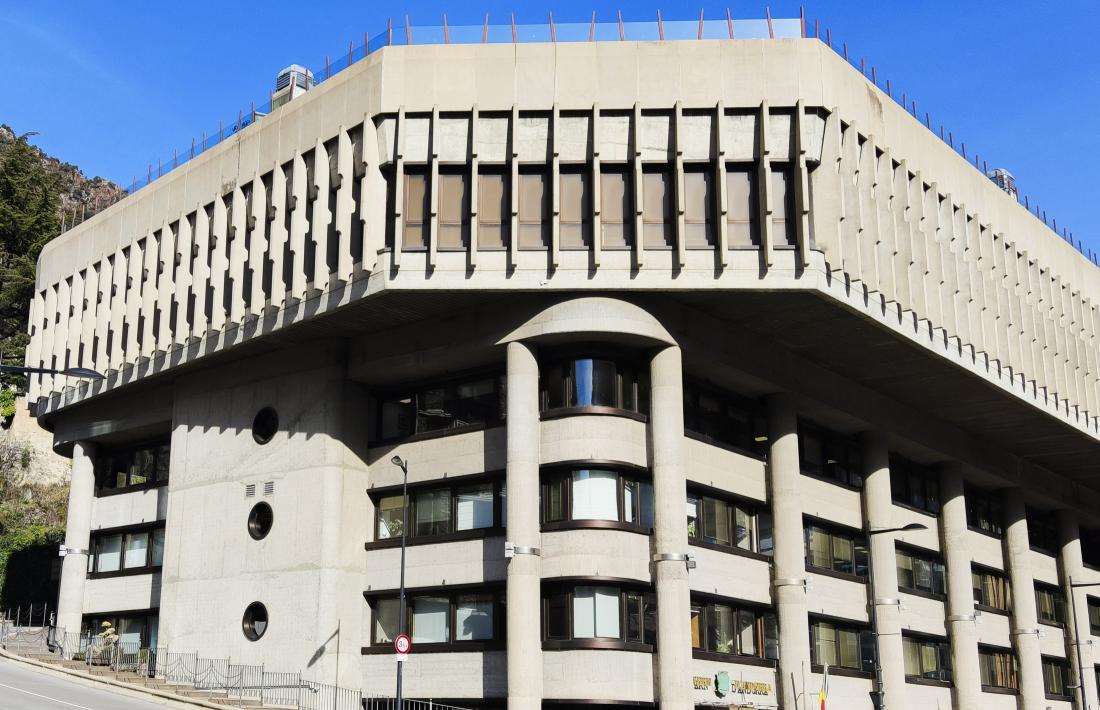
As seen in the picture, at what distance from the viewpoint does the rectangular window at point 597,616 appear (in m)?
39.3

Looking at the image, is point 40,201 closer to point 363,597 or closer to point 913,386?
point 363,597

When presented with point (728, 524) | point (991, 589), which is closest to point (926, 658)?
point (991, 589)

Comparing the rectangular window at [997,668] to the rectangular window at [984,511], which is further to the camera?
the rectangular window at [984,511]

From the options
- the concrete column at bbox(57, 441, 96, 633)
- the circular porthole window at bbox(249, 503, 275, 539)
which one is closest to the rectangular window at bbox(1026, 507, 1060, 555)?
the circular porthole window at bbox(249, 503, 275, 539)

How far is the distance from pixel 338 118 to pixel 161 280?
43.5ft

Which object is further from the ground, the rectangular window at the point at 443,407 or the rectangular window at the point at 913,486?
the rectangular window at the point at 443,407

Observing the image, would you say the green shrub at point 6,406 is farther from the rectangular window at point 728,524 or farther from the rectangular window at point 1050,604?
the rectangular window at point 1050,604

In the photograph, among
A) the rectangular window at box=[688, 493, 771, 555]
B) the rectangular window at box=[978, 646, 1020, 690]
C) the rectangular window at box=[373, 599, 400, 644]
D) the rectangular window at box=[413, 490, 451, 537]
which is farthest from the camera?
the rectangular window at box=[978, 646, 1020, 690]

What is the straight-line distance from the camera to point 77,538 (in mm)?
57625

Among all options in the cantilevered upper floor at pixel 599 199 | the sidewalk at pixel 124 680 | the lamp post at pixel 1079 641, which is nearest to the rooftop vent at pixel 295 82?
the cantilevered upper floor at pixel 599 199

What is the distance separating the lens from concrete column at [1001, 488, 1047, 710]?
59906 millimetres

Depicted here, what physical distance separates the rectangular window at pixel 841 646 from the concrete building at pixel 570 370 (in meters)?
0.15

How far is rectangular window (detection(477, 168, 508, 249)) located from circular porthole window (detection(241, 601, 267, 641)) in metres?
16.7

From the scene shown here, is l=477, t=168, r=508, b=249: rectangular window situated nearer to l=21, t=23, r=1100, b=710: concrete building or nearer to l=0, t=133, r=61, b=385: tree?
l=21, t=23, r=1100, b=710: concrete building
